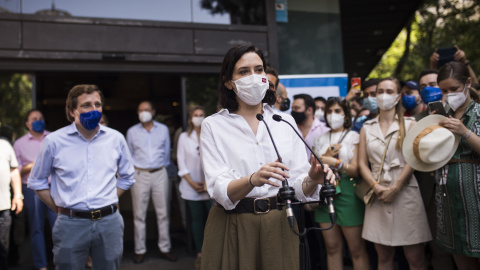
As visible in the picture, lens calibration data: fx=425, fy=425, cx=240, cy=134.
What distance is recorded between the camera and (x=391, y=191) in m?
4.12

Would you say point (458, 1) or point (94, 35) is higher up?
point (458, 1)

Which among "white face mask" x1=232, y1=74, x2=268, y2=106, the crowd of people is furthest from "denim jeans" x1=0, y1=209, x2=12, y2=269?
"white face mask" x1=232, y1=74, x2=268, y2=106

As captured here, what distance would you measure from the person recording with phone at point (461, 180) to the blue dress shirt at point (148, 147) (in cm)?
419


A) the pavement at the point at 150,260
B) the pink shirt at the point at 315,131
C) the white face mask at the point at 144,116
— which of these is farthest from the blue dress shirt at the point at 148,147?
the pink shirt at the point at 315,131

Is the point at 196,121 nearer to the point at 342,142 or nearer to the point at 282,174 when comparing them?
the point at 342,142

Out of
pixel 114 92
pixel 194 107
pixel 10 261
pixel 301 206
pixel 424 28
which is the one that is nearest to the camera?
pixel 301 206

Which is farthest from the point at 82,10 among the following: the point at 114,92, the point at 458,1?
the point at 458,1

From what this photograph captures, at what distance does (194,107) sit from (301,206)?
4.63m

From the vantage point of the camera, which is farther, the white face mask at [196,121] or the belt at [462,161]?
the white face mask at [196,121]

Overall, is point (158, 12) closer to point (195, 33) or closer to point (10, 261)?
point (195, 33)

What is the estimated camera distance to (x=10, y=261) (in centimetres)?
621

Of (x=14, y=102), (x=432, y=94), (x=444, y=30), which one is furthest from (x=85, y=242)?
(x=444, y=30)

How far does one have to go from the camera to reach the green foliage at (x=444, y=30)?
1230cm

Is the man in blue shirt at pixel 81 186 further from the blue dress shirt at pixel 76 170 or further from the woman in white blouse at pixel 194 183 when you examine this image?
the woman in white blouse at pixel 194 183
